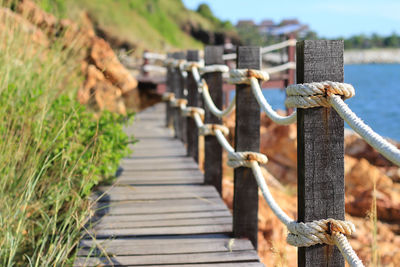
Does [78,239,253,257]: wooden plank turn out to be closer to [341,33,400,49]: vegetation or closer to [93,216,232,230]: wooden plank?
[93,216,232,230]: wooden plank

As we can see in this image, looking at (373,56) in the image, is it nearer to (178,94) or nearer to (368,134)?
(178,94)

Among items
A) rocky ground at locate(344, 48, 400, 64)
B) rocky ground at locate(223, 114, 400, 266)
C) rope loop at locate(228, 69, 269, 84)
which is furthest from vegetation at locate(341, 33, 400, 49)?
rope loop at locate(228, 69, 269, 84)

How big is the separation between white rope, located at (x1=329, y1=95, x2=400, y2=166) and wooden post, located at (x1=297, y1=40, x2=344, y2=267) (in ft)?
0.39

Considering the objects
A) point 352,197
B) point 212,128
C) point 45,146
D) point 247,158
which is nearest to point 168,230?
point 247,158

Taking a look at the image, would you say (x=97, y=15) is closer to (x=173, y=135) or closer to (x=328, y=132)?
(x=173, y=135)

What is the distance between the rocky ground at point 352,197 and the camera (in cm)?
495

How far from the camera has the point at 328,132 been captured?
204cm

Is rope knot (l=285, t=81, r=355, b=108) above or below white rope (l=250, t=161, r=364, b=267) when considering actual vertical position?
above

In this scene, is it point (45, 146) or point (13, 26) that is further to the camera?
point (13, 26)

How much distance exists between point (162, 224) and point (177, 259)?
2.07 feet

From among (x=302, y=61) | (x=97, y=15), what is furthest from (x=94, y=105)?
(x=97, y=15)

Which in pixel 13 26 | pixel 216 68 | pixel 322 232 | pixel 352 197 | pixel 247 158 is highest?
pixel 13 26

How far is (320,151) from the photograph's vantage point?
206cm

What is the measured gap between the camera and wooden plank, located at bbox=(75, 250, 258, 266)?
9.69ft
